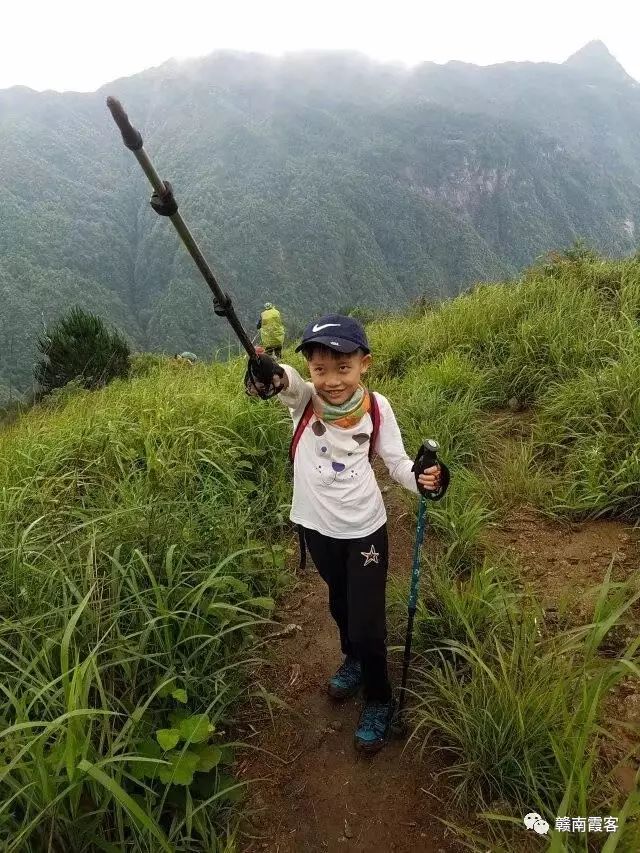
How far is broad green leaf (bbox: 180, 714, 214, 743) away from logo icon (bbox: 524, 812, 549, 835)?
1157 millimetres

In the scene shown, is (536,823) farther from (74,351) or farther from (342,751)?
(74,351)

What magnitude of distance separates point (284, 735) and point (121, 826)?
891 mm

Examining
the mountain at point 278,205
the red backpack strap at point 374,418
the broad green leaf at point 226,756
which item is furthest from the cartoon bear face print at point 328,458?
the mountain at point 278,205

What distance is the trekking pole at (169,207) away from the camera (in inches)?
49.5

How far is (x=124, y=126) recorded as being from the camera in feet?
4.17

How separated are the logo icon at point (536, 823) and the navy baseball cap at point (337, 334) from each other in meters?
1.75

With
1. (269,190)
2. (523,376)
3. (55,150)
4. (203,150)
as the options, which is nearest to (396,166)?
(269,190)

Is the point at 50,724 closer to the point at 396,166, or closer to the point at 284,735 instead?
the point at 284,735

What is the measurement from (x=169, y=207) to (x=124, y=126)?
0.22 m

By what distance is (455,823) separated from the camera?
1799 mm

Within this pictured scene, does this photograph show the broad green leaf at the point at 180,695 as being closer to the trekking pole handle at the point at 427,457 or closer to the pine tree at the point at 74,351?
the trekking pole handle at the point at 427,457

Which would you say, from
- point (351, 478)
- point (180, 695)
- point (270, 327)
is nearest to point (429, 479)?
point (351, 478)

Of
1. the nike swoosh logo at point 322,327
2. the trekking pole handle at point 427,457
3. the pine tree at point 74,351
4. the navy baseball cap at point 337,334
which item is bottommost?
the pine tree at point 74,351

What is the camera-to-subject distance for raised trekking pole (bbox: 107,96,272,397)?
126 centimetres
